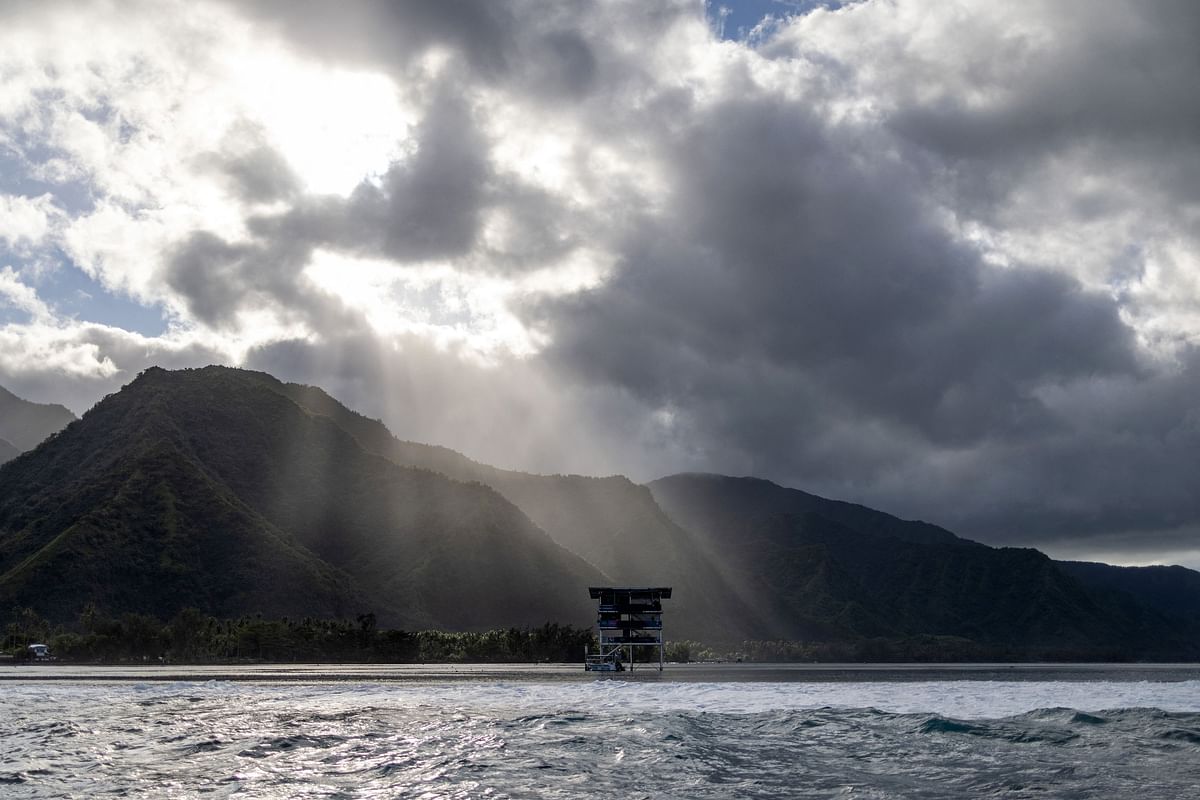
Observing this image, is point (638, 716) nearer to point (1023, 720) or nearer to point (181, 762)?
point (1023, 720)

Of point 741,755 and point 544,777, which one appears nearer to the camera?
point 544,777

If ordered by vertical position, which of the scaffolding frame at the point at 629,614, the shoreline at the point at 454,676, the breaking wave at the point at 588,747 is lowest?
the shoreline at the point at 454,676

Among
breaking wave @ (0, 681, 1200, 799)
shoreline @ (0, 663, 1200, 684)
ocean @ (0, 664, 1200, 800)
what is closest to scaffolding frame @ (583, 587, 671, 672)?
shoreline @ (0, 663, 1200, 684)

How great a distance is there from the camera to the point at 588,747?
46.9 m

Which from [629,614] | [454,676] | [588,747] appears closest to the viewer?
[588,747]

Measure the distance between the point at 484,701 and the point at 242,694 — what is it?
2282cm

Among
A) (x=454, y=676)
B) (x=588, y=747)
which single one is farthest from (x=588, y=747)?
(x=454, y=676)

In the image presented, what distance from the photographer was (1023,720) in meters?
61.7

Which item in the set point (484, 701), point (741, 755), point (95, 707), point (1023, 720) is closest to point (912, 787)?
point (741, 755)

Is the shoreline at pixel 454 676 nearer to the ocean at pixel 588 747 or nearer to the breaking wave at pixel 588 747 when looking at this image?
the ocean at pixel 588 747

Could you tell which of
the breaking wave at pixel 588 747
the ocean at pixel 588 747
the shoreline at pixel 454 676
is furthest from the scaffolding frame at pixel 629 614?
the breaking wave at pixel 588 747

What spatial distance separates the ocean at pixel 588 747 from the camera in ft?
121

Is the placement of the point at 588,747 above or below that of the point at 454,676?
above

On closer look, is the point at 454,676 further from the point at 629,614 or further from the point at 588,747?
the point at 588,747
